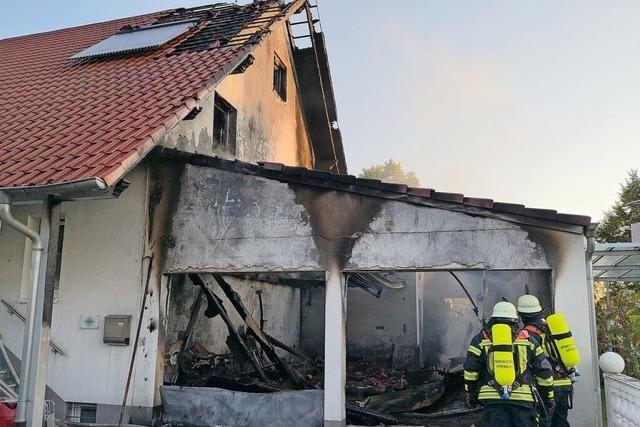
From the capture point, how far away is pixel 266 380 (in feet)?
29.3

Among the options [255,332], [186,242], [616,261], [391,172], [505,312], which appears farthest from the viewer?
[391,172]

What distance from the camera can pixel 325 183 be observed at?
727cm

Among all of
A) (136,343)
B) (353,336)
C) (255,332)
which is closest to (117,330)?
(136,343)

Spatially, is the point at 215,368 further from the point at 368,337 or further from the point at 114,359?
the point at 368,337

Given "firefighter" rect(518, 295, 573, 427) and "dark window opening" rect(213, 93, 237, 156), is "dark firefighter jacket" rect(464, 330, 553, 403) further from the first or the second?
"dark window opening" rect(213, 93, 237, 156)

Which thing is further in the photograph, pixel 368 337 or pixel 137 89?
pixel 368 337

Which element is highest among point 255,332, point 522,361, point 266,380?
point 255,332

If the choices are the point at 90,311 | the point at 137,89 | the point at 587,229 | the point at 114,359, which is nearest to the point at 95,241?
the point at 90,311

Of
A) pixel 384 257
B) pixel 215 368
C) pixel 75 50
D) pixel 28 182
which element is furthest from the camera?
pixel 75 50

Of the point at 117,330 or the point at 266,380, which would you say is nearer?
the point at 117,330

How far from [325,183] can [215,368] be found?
4239 mm

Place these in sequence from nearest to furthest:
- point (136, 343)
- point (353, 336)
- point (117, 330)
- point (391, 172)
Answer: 1. point (136, 343)
2. point (117, 330)
3. point (353, 336)
4. point (391, 172)

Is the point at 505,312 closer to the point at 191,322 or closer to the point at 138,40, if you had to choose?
the point at 191,322

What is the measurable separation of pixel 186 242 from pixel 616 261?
7.15 meters
